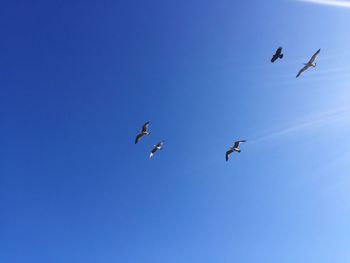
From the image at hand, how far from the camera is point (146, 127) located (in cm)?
8825

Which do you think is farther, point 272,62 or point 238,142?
point 238,142

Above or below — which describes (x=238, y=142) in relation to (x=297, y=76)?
below

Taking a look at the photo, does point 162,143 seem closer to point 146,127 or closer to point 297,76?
point 146,127

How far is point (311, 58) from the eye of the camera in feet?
271

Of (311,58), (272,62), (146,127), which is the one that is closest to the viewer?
(272,62)

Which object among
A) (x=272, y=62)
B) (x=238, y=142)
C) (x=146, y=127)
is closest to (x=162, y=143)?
(x=146, y=127)

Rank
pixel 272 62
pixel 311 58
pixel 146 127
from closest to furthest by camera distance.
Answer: pixel 272 62 < pixel 311 58 < pixel 146 127

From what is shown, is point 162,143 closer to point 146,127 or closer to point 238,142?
point 146,127

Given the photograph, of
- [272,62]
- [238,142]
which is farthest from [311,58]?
[238,142]

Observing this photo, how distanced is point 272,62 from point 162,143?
24.3 meters

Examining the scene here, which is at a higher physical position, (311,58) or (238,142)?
(311,58)

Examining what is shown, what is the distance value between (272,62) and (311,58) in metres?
9.14

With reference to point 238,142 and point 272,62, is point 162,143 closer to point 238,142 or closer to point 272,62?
point 238,142

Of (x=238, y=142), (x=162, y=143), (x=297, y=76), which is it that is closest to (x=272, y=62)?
(x=297, y=76)
